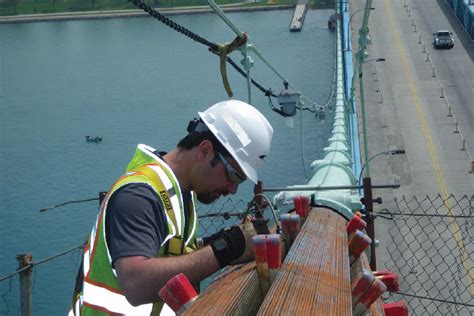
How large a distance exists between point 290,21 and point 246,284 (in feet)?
240

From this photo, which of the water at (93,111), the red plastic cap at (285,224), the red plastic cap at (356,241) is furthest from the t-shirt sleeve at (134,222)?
the water at (93,111)

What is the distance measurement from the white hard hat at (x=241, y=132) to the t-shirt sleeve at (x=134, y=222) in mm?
469

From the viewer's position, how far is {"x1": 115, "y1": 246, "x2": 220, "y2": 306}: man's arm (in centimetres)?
265

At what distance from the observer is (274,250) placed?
280cm

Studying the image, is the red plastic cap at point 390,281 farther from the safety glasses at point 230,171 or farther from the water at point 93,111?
the water at point 93,111

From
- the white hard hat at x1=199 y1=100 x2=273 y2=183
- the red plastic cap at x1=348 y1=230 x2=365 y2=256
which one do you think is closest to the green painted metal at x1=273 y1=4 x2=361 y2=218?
the red plastic cap at x1=348 y1=230 x2=365 y2=256

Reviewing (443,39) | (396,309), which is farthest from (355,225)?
(443,39)

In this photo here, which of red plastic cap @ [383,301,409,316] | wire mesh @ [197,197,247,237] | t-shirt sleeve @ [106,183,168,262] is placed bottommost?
wire mesh @ [197,197,247,237]

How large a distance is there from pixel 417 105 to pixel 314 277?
43095mm

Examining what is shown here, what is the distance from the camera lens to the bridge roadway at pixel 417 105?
3394 cm

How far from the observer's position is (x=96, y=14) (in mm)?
80000

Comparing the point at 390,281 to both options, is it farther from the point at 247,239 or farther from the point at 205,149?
the point at 205,149

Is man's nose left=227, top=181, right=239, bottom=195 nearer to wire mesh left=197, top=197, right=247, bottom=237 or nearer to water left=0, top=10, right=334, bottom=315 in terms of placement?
wire mesh left=197, top=197, right=247, bottom=237

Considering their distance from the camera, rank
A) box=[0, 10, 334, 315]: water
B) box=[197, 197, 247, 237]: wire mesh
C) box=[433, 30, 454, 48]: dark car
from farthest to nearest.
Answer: box=[433, 30, 454, 48]: dark car
box=[0, 10, 334, 315]: water
box=[197, 197, 247, 237]: wire mesh
